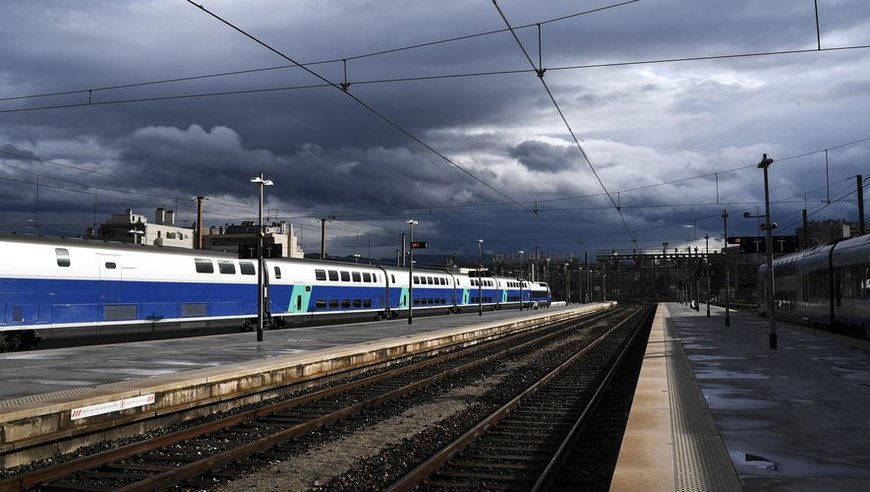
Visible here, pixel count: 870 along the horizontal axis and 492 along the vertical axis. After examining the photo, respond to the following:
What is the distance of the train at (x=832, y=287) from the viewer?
2502 centimetres

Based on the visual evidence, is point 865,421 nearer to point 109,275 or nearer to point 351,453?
point 351,453

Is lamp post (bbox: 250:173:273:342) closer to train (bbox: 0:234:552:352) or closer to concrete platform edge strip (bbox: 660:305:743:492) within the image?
train (bbox: 0:234:552:352)

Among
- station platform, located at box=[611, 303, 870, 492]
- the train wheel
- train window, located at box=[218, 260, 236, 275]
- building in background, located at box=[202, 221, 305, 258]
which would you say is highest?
building in background, located at box=[202, 221, 305, 258]

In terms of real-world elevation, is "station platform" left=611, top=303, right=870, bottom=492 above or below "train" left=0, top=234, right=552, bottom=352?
below

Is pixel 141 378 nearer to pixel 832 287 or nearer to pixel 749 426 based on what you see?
pixel 749 426

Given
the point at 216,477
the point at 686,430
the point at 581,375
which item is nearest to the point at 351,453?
the point at 216,477

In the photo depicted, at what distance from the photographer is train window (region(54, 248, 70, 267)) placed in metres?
21.6

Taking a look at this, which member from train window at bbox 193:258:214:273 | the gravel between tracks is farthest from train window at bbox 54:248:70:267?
the gravel between tracks

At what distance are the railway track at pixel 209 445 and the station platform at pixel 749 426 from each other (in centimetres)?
496

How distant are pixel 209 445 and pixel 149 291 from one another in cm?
1647

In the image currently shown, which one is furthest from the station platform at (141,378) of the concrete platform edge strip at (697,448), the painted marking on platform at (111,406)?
the concrete platform edge strip at (697,448)

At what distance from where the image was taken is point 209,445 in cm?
1026

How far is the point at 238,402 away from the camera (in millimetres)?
14328

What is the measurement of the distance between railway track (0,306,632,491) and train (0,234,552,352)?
36.2 feet
